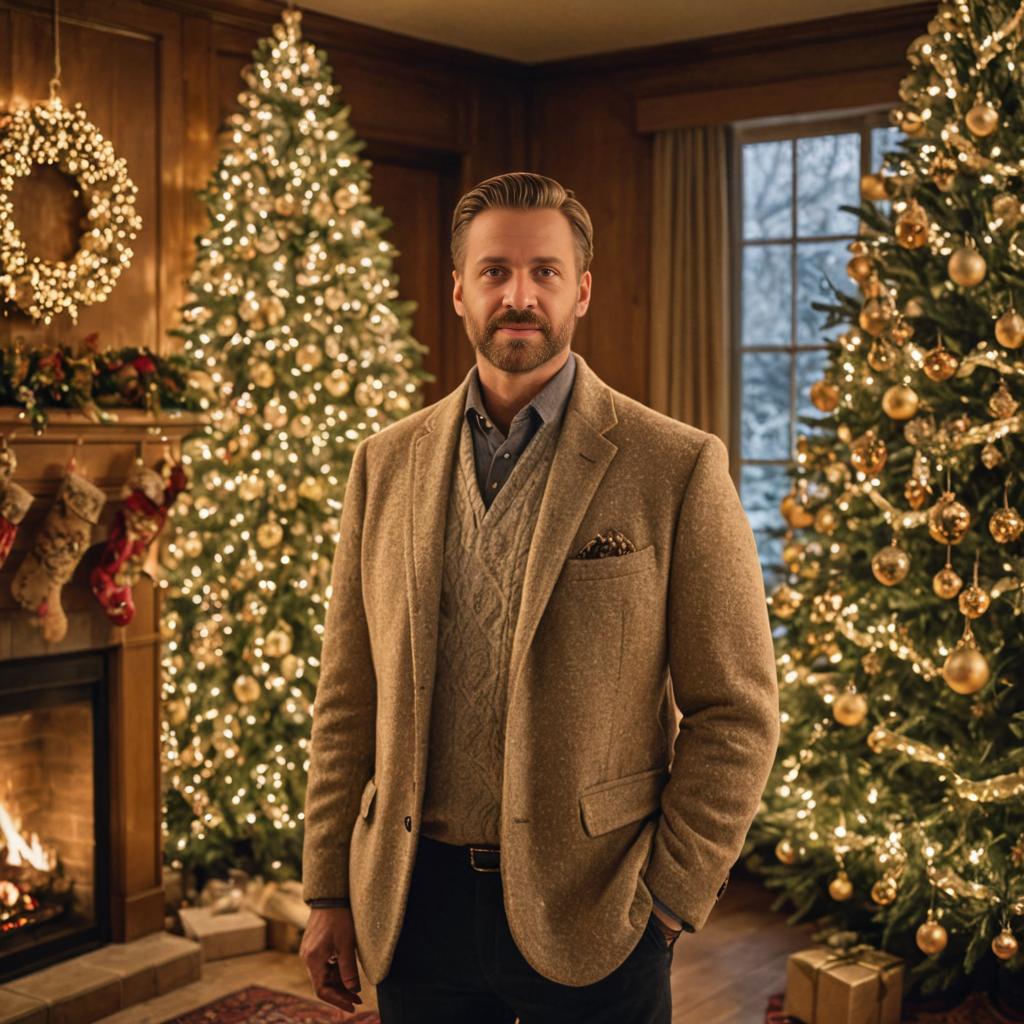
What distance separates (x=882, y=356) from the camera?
12.3ft

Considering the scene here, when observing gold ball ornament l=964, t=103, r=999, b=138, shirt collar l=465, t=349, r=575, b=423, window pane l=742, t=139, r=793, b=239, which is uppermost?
window pane l=742, t=139, r=793, b=239

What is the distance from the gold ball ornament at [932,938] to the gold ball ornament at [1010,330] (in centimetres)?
147

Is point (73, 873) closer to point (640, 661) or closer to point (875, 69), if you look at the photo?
point (640, 661)

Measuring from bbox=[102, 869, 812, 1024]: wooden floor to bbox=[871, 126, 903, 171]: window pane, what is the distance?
2674mm

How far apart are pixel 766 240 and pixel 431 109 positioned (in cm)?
140

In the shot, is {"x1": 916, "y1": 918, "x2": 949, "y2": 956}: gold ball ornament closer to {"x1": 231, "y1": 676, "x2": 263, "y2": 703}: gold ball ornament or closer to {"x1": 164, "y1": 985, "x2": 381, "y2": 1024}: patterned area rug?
{"x1": 164, "y1": 985, "x2": 381, "y2": 1024}: patterned area rug

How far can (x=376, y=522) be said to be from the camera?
6.61ft

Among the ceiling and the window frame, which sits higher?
the ceiling

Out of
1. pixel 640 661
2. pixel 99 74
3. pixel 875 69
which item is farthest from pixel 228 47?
pixel 640 661

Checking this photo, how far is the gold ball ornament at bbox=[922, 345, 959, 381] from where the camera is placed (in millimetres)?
3529

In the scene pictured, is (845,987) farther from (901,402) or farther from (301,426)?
(301,426)

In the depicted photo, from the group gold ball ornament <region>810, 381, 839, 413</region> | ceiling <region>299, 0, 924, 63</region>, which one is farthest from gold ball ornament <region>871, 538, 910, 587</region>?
ceiling <region>299, 0, 924, 63</region>

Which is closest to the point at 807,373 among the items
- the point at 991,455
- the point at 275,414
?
the point at 991,455

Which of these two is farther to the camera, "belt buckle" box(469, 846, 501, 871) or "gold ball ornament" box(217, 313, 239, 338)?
"gold ball ornament" box(217, 313, 239, 338)
